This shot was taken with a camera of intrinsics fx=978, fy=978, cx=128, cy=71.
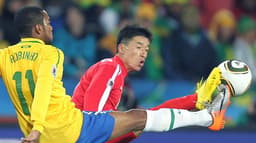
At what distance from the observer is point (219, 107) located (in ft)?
26.8

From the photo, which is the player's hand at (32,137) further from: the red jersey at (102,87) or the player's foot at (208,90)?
the player's foot at (208,90)

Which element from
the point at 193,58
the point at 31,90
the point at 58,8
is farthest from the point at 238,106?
the point at 31,90

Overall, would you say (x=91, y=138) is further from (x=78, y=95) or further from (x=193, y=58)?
(x=193, y=58)

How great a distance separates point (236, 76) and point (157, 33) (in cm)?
384

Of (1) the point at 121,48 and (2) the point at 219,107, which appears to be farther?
(1) the point at 121,48

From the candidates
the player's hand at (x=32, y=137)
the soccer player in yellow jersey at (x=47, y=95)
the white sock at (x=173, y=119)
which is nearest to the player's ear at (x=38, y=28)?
Answer: the soccer player in yellow jersey at (x=47, y=95)

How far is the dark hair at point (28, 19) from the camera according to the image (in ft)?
24.9

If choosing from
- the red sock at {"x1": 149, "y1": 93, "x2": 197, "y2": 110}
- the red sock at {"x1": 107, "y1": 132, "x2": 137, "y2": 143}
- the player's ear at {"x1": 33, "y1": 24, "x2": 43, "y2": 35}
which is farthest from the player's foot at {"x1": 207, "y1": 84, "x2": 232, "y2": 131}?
the player's ear at {"x1": 33, "y1": 24, "x2": 43, "y2": 35}

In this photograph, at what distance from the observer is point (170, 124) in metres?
7.87

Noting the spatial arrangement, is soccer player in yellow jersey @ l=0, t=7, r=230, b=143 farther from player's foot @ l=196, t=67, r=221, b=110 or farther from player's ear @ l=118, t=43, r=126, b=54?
player's ear @ l=118, t=43, r=126, b=54

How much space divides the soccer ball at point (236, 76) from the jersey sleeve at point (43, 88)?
173cm

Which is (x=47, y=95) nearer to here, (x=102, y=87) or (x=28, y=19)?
(x=28, y=19)

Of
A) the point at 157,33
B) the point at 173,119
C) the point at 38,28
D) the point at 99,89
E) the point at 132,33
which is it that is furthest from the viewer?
the point at 157,33

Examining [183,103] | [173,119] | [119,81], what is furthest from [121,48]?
[173,119]
